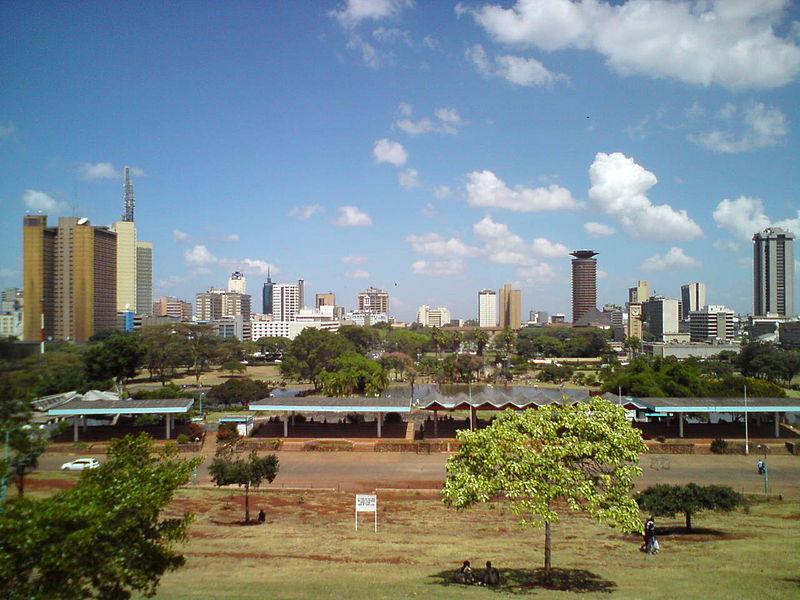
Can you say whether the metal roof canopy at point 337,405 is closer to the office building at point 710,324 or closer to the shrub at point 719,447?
the shrub at point 719,447

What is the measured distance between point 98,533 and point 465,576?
28.0 ft

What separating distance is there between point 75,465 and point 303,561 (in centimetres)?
2128

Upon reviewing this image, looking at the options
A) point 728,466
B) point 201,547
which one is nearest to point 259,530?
point 201,547

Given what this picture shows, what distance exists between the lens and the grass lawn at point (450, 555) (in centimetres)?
1306

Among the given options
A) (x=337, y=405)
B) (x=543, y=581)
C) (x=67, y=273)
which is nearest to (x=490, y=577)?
(x=543, y=581)

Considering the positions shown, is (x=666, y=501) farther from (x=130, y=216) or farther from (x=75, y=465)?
(x=130, y=216)

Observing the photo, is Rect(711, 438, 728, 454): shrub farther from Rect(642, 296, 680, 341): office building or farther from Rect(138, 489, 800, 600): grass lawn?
Rect(642, 296, 680, 341): office building

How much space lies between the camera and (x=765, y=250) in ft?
602

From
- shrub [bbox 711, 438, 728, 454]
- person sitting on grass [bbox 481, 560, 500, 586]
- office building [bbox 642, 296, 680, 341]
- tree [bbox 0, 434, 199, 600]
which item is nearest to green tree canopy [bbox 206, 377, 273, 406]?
shrub [bbox 711, 438, 728, 454]

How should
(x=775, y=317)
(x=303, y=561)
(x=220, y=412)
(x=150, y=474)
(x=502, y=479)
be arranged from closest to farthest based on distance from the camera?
(x=150, y=474) → (x=502, y=479) → (x=303, y=561) → (x=220, y=412) → (x=775, y=317)

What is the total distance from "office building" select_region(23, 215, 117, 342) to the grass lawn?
94171mm

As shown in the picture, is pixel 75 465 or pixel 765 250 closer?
pixel 75 465

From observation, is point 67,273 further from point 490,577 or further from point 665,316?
point 665,316

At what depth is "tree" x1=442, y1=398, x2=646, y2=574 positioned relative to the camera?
43.3 ft
